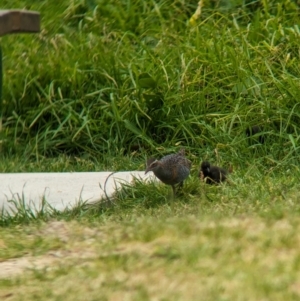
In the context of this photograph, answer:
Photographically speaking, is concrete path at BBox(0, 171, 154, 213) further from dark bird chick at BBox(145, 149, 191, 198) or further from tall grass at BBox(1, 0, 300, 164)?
tall grass at BBox(1, 0, 300, 164)

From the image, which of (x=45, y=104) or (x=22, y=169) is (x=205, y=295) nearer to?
(x=22, y=169)

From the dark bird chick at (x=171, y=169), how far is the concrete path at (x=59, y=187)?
399 millimetres

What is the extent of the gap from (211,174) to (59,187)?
1176mm

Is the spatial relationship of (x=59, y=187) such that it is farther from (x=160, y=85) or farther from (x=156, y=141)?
(x=160, y=85)

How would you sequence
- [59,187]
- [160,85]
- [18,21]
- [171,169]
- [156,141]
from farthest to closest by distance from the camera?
[160,85]
[156,141]
[59,187]
[18,21]
[171,169]

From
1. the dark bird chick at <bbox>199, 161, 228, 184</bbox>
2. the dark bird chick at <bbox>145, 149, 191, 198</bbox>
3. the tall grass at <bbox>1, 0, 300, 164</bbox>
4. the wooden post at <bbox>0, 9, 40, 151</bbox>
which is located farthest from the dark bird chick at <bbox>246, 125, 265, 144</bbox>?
the wooden post at <bbox>0, 9, 40, 151</bbox>

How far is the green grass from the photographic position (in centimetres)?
496

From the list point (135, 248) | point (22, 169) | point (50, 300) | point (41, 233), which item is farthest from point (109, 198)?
point (50, 300)

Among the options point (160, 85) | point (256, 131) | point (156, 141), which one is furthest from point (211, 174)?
point (160, 85)

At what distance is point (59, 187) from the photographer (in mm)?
7883

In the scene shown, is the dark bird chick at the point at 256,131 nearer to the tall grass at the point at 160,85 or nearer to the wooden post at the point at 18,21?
the tall grass at the point at 160,85

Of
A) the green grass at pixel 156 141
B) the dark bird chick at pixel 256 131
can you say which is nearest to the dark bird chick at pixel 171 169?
the green grass at pixel 156 141

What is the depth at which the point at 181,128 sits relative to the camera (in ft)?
28.8

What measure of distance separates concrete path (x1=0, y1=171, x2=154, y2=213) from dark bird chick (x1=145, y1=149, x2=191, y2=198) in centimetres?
40
